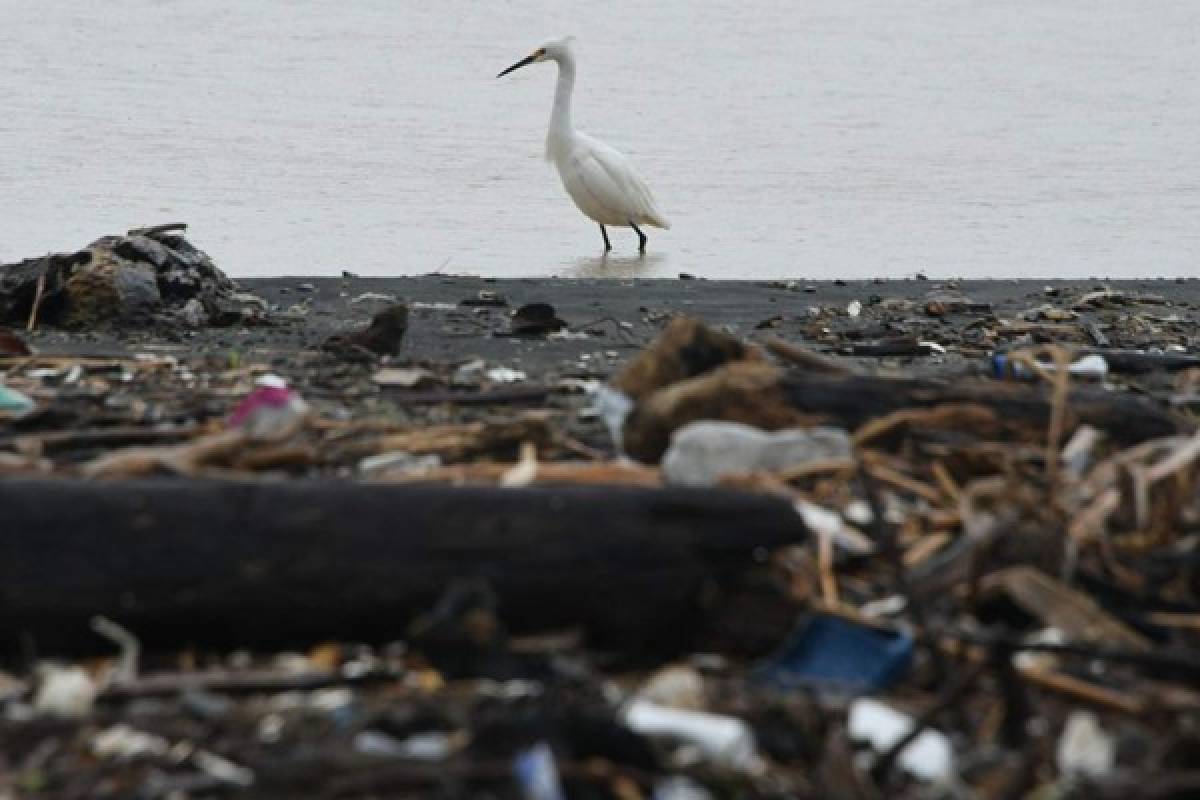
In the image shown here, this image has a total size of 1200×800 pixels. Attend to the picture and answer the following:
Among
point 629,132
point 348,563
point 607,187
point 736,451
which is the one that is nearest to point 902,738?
point 348,563

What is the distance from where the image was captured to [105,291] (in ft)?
23.9

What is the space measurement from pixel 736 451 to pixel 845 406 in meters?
0.43

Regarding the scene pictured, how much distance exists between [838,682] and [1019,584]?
1.30ft

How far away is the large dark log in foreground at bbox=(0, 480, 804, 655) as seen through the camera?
3037 mm

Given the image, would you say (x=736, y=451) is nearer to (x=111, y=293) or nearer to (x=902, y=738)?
(x=902, y=738)

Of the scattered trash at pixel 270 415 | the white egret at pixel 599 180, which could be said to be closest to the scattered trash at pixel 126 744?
the scattered trash at pixel 270 415

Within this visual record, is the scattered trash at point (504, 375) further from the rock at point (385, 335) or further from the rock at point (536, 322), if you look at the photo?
the rock at point (536, 322)

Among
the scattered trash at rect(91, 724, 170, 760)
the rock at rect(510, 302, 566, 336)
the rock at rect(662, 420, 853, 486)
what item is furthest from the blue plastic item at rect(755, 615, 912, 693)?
the rock at rect(510, 302, 566, 336)

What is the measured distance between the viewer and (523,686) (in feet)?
9.68

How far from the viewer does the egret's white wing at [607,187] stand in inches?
527

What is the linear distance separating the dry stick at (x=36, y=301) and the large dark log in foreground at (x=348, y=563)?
4.20m

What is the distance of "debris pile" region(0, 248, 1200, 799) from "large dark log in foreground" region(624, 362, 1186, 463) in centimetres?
1

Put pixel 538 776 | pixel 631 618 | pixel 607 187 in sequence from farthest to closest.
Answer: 1. pixel 607 187
2. pixel 631 618
3. pixel 538 776

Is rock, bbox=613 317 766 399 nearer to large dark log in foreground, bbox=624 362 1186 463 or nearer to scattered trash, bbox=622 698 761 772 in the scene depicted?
large dark log in foreground, bbox=624 362 1186 463
